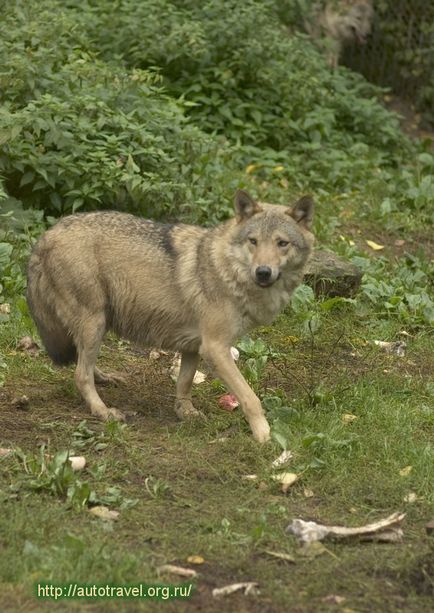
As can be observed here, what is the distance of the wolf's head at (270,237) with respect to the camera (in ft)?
23.9

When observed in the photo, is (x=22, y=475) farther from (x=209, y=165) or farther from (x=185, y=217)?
(x=209, y=165)

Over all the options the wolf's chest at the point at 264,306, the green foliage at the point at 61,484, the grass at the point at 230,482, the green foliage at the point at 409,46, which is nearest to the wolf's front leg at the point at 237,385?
the grass at the point at 230,482

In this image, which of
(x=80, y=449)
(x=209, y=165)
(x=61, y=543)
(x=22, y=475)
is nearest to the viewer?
(x=61, y=543)

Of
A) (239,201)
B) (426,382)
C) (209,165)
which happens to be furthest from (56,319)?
(209,165)

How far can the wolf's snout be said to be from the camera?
7199 mm

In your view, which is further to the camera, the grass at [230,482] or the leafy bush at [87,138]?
the leafy bush at [87,138]

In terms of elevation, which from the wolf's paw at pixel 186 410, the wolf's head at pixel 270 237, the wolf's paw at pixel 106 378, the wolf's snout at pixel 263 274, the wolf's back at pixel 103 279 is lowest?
the wolf's paw at pixel 106 378

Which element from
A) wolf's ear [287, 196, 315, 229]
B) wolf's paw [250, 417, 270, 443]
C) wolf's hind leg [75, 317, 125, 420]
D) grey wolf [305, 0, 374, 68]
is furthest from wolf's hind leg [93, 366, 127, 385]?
grey wolf [305, 0, 374, 68]

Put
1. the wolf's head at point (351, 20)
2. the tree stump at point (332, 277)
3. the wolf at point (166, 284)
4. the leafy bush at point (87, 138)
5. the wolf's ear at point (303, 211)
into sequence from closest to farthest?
the wolf at point (166, 284)
the wolf's ear at point (303, 211)
the tree stump at point (332, 277)
the leafy bush at point (87, 138)
the wolf's head at point (351, 20)

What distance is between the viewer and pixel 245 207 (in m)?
7.55

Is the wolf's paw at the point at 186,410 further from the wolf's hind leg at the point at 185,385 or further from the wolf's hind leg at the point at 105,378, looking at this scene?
the wolf's hind leg at the point at 105,378

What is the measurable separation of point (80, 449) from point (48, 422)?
50 cm

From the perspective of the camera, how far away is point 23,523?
5.68 m

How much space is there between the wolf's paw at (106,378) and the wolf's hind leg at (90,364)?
1.57 ft
